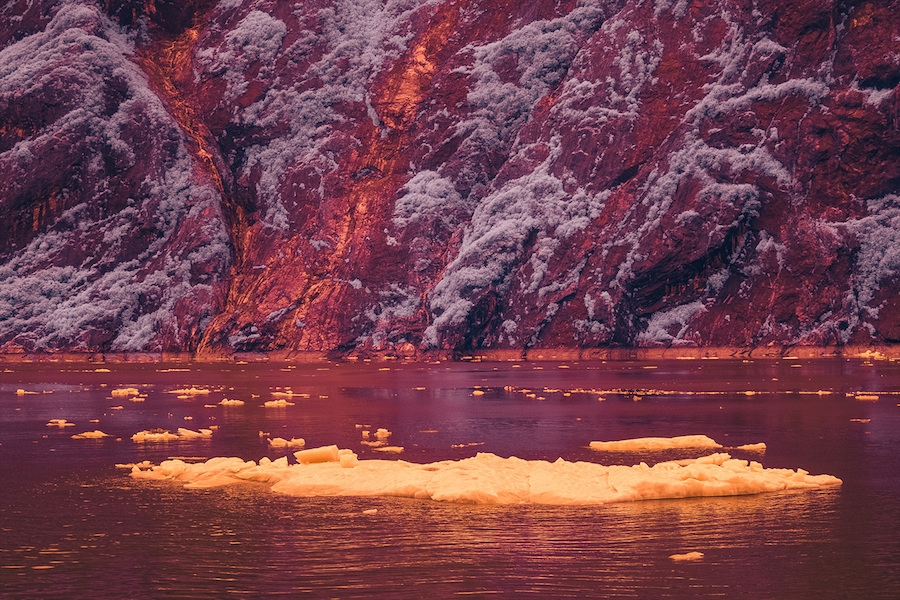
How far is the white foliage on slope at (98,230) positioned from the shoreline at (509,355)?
1.77 m

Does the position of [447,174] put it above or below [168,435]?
above

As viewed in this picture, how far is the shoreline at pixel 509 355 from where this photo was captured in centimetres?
9575

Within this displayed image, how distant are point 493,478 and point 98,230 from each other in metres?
114

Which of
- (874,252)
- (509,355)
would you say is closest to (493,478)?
(874,252)

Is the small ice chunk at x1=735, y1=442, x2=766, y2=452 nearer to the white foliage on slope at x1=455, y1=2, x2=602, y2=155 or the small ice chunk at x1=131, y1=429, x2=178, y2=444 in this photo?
the small ice chunk at x1=131, y1=429, x2=178, y2=444

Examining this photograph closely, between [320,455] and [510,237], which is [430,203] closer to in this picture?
[510,237]

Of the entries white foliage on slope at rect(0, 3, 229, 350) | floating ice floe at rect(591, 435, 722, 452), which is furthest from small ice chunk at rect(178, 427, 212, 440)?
white foliage on slope at rect(0, 3, 229, 350)

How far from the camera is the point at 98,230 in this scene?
125062mm

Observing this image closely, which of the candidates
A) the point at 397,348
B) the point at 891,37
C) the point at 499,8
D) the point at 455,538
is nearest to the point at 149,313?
the point at 397,348

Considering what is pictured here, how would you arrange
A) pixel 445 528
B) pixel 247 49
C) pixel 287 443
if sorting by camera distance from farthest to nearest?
pixel 247 49, pixel 287 443, pixel 445 528

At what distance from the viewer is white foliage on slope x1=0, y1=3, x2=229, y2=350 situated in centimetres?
11875

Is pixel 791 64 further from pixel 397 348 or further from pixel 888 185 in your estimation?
pixel 397 348

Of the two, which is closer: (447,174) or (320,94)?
(447,174)

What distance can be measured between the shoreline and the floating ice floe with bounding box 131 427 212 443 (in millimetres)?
72651
